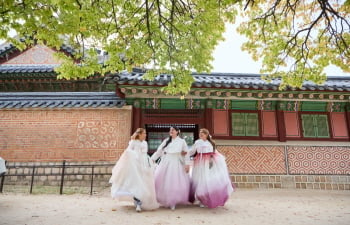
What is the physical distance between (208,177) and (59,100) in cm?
702

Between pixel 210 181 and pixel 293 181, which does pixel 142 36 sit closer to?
pixel 210 181

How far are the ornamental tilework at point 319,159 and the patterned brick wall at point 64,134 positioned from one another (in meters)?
6.13

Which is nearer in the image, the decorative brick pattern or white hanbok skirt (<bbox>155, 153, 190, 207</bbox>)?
white hanbok skirt (<bbox>155, 153, 190, 207</bbox>)

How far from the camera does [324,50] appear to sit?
5.48m

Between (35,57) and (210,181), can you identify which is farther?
(35,57)

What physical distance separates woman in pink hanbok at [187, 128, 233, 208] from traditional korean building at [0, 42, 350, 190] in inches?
137

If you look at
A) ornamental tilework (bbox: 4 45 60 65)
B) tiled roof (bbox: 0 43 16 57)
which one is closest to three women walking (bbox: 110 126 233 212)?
ornamental tilework (bbox: 4 45 60 65)

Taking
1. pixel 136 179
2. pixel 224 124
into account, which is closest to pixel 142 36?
pixel 136 179

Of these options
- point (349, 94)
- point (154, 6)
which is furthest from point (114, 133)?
point (349, 94)

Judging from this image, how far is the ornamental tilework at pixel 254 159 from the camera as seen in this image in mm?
8383

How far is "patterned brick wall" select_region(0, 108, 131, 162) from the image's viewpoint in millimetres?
8383

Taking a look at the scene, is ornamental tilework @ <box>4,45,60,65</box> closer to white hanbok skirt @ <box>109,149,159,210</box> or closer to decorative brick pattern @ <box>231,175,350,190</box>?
white hanbok skirt @ <box>109,149,159,210</box>

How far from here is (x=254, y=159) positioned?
27.8ft

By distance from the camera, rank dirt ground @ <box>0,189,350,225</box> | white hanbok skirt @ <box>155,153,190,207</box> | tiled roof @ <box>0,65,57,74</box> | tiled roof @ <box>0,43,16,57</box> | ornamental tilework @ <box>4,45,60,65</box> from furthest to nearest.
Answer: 1. tiled roof @ <box>0,43,16,57</box>
2. ornamental tilework @ <box>4,45,60,65</box>
3. tiled roof @ <box>0,65,57,74</box>
4. white hanbok skirt @ <box>155,153,190,207</box>
5. dirt ground @ <box>0,189,350,225</box>
